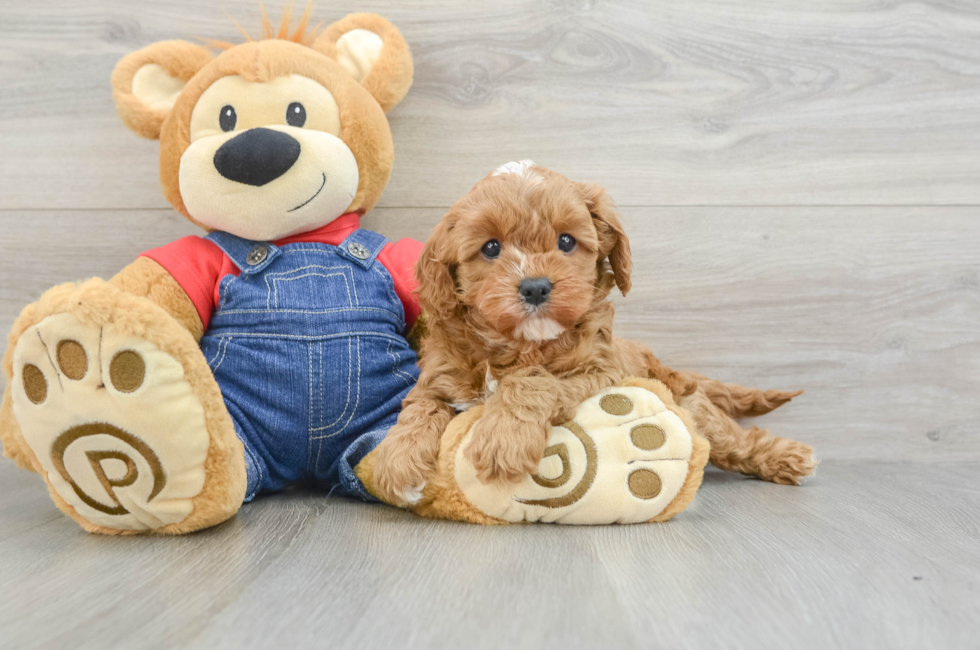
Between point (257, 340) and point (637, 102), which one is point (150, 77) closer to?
point (257, 340)

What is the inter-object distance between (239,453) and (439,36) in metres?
1.10

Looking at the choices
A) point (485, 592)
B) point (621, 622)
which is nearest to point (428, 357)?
point (485, 592)

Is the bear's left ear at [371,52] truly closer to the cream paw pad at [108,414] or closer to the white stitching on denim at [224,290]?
the white stitching on denim at [224,290]

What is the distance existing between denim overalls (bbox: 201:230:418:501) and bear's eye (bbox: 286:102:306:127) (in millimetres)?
241

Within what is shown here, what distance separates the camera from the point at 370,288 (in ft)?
4.40

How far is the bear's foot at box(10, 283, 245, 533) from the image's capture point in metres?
0.97

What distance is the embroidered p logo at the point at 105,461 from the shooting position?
979 millimetres

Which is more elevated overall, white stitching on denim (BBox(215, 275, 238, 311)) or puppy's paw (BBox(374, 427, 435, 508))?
white stitching on denim (BBox(215, 275, 238, 311))

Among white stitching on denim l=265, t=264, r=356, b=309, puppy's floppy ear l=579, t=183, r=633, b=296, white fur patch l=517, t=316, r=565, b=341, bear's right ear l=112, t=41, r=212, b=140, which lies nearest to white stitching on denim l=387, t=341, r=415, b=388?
white stitching on denim l=265, t=264, r=356, b=309

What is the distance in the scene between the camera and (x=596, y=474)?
1.08 meters

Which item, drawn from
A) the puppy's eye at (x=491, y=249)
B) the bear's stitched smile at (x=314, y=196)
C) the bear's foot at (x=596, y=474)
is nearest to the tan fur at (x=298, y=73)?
the bear's stitched smile at (x=314, y=196)

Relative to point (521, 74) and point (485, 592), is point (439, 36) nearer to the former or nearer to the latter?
point (521, 74)

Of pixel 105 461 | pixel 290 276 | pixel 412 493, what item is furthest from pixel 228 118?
pixel 412 493

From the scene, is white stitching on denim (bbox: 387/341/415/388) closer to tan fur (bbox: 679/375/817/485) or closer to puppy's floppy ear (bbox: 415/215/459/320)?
puppy's floppy ear (bbox: 415/215/459/320)
